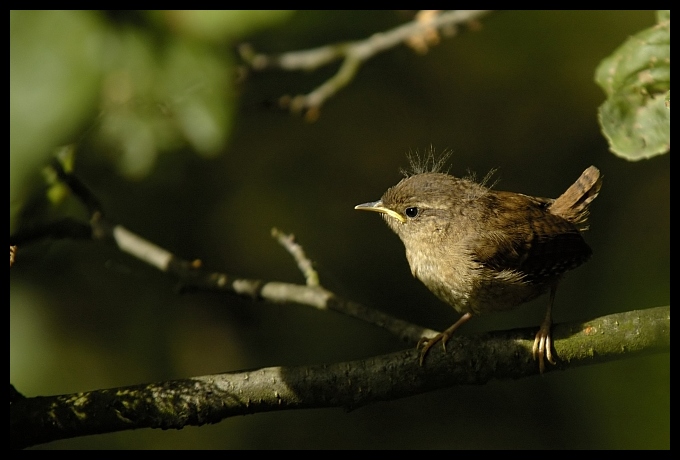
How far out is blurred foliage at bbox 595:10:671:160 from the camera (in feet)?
6.87

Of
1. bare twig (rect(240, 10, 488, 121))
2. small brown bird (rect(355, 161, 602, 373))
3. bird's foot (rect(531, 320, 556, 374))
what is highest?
bare twig (rect(240, 10, 488, 121))

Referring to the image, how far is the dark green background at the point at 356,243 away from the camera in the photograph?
407 cm

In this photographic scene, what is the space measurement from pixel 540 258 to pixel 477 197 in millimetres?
330

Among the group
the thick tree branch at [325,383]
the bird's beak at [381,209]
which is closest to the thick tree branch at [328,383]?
the thick tree branch at [325,383]

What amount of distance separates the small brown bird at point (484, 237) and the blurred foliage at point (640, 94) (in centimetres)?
81

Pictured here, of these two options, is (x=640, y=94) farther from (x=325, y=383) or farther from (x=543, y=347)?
(x=325, y=383)

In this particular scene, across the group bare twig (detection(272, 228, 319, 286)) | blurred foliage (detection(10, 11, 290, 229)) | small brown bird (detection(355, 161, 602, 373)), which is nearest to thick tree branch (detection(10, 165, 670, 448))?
small brown bird (detection(355, 161, 602, 373))

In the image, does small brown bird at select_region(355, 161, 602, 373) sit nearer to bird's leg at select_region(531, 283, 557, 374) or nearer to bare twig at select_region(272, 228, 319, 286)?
bare twig at select_region(272, 228, 319, 286)

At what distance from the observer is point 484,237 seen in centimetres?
294

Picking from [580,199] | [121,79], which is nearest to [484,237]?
[580,199]

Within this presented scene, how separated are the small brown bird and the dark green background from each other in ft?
2.80

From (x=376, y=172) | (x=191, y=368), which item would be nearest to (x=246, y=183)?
(x=376, y=172)

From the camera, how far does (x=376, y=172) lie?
4977 mm

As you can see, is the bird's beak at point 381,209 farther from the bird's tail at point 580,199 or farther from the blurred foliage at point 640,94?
the blurred foliage at point 640,94
